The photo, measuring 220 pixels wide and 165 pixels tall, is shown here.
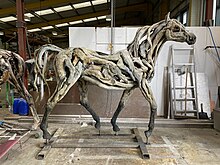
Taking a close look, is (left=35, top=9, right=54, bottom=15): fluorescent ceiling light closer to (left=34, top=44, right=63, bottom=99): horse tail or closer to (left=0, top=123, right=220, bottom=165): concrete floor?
(left=34, top=44, right=63, bottom=99): horse tail

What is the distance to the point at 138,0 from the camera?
1038cm

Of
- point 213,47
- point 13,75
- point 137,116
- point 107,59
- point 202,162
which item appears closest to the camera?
point 202,162

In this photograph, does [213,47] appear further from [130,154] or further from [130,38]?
[130,154]

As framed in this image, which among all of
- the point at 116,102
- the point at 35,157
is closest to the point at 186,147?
the point at 116,102

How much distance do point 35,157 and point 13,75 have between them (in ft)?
5.16

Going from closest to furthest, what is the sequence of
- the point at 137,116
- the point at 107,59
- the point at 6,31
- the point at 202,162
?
the point at 202,162 < the point at 107,59 < the point at 137,116 < the point at 6,31

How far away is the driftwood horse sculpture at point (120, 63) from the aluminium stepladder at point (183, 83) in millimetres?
1679

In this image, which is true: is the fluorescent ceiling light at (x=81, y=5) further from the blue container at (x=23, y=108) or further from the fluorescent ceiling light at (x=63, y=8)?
the blue container at (x=23, y=108)

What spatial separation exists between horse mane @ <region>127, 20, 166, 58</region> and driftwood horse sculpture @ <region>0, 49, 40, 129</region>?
201cm

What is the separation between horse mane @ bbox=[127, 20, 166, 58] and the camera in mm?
2809

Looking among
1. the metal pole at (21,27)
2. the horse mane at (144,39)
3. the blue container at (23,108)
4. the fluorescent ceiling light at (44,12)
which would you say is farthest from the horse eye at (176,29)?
the fluorescent ceiling light at (44,12)

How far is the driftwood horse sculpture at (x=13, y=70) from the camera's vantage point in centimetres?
333

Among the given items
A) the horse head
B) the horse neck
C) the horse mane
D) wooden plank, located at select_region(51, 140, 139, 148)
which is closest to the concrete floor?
wooden plank, located at select_region(51, 140, 139, 148)

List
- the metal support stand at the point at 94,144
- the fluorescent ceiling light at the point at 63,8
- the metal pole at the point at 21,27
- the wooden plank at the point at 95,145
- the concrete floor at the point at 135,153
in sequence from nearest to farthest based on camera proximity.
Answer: the concrete floor at the point at 135,153
the metal support stand at the point at 94,144
the wooden plank at the point at 95,145
the metal pole at the point at 21,27
the fluorescent ceiling light at the point at 63,8
